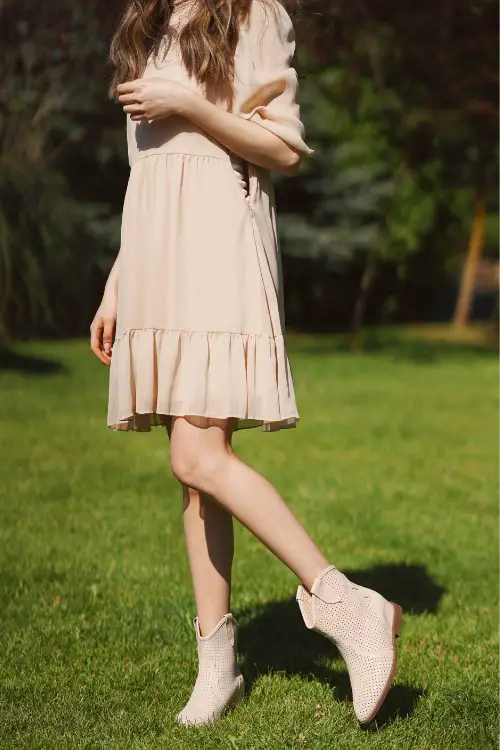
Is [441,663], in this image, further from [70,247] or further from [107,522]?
[70,247]

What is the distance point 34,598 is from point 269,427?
1.54m

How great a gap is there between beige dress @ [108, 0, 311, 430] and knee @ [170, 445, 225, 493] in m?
0.10

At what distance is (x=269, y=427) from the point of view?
258cm

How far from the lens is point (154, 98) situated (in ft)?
7.93

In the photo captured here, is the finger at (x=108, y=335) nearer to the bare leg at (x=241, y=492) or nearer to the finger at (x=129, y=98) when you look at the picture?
the bare leg at (x=241, y=492)

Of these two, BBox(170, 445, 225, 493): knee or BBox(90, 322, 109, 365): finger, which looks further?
BBox(90, 322, 109, 365): finger

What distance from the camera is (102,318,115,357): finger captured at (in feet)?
8.99

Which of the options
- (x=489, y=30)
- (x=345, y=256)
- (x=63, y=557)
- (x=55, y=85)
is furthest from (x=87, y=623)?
(x=345, y=256)

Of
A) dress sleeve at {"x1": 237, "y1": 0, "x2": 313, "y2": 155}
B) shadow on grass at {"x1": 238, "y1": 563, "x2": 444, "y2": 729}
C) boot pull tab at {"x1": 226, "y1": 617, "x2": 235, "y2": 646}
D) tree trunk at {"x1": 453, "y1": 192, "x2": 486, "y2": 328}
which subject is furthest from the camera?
tree trunk at {"x1": 453, "y1": 192, "x2": 486, "y2": 328}

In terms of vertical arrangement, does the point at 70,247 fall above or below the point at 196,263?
below

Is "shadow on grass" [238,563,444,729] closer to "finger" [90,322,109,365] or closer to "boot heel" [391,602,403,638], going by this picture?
"boot heel" [391,602,403,638]

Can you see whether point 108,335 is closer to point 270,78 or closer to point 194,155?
point 194,155

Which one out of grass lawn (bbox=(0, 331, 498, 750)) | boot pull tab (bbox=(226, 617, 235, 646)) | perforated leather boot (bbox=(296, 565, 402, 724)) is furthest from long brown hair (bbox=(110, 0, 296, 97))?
grass lawn (bbox=(0, 331, 498, 750))

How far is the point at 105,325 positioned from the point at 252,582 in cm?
158
